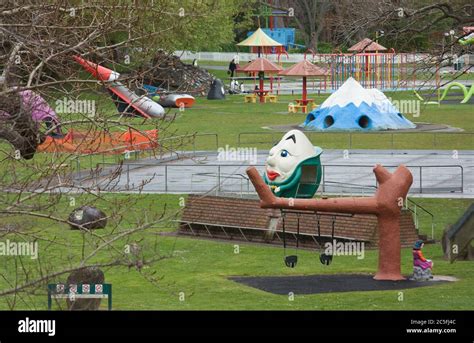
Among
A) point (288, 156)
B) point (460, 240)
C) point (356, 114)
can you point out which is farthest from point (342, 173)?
point (356, 114)

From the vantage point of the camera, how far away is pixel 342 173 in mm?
43906

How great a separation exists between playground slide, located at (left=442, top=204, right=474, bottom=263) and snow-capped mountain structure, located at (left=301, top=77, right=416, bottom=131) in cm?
3105

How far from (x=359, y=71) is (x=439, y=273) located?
63089 millimetres

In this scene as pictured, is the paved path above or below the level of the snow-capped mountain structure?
below

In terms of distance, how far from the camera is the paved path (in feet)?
128

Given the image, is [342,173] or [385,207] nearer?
[385,207]

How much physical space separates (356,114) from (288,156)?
28.2m
